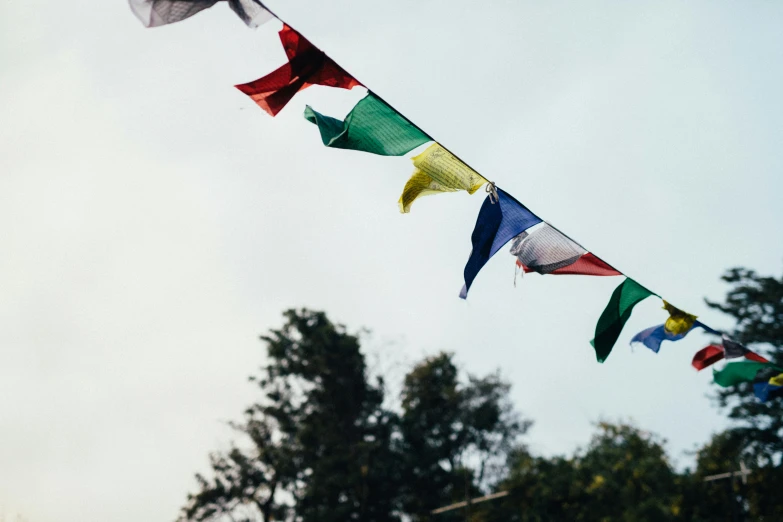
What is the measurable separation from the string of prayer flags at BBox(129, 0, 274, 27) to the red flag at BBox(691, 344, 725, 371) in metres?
5.86

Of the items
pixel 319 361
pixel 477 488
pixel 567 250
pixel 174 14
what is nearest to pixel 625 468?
pixel 477 488

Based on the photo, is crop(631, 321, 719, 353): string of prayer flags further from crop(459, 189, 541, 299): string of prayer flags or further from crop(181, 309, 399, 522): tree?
crop(181, 309, 399, 522): tree

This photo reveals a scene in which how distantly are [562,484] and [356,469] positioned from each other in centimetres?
834

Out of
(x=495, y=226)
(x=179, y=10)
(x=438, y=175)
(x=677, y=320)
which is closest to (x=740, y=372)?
(x=677, y=320)

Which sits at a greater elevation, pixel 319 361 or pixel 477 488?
pixel 319 361

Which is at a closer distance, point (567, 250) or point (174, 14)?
point (174, 14)

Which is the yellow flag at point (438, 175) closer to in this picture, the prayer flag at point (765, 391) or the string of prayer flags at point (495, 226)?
the string of prayer flags at point (495, 226)

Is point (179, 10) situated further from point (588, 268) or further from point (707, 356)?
point (707, 356)

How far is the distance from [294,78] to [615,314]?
322cm

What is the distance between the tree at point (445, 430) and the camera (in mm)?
29219

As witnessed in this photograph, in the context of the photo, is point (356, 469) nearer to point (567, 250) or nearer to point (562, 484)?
point (562, 484)

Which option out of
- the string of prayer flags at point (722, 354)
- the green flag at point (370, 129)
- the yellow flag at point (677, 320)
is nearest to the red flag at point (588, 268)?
the yellow flag at point (677, 320)

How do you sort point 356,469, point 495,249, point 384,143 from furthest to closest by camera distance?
point 356,469 → point 495,249 → point 384,143

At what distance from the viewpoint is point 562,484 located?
27016 mm
